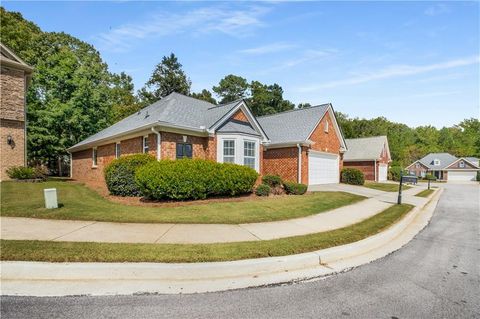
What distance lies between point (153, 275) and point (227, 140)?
37.8 ft

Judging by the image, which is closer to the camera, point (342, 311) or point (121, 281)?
point (342, 311)

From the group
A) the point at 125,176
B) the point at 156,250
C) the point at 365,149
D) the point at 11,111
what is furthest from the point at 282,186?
the point at 365,149

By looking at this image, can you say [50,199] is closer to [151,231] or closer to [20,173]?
[151,231]

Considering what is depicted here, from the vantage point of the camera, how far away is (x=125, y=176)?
12320mm

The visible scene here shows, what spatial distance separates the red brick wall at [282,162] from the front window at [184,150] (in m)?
5.60

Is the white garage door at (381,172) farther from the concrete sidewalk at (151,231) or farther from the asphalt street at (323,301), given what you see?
the asphalt street at (323,301)

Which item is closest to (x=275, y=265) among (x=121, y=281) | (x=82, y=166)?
(x=121, y=281)

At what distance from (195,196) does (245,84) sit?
5031 centimetres

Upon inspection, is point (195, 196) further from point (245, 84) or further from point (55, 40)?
point (245, 84)

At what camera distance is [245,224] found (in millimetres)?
7852

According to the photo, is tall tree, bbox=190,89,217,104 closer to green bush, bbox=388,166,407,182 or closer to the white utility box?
green bush, bbox=388,166,407,182

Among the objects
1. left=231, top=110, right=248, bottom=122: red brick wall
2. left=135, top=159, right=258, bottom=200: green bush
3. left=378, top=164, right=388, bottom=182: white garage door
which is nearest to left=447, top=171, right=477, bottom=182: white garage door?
left=378, top=164, right=388, bottom=182: white garage door

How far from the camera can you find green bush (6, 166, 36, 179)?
1636cm

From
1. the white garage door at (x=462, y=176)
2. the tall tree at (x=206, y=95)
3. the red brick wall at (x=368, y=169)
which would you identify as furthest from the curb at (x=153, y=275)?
the white garage door at (x=462, y=176)
